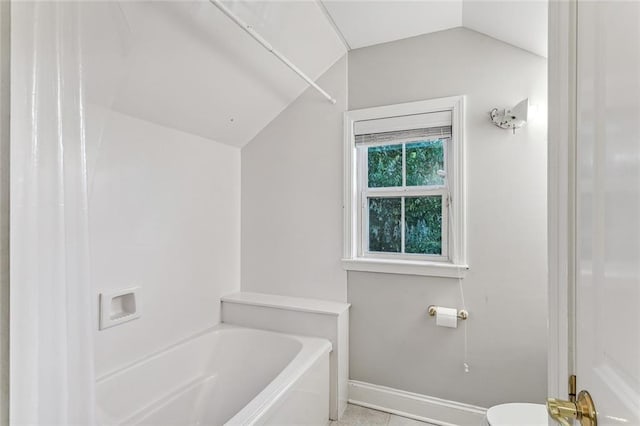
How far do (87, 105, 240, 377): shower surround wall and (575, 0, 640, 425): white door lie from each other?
1817 mm

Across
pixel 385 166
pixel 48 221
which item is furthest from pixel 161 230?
pixel 385 166

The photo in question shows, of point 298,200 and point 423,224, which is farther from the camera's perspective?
point 298,200

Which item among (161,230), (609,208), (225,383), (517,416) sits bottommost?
(225,383)

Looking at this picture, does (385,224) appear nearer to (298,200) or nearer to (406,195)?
(406,195)

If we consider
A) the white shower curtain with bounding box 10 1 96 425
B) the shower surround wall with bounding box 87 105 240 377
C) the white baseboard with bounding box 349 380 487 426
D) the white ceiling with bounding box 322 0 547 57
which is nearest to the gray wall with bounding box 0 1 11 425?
the white shower curtain with bounding box 10 1 96 425

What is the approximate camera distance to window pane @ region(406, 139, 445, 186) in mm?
2137

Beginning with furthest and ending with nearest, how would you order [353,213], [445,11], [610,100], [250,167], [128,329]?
[250,167]
[353,213]
[445,11]
[128,329]
[610,100]

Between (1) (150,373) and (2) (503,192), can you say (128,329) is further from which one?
(2) (503,192)

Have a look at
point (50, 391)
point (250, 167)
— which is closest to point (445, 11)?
point (250, 167)

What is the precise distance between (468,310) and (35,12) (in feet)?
7.31

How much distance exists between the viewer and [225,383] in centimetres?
206

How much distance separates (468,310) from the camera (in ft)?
6.44

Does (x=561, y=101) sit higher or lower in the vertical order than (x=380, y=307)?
higher

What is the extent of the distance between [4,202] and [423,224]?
2078 millimetres
